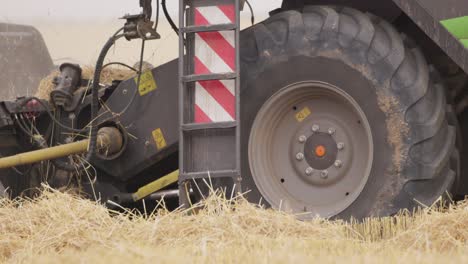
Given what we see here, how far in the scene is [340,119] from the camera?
22.8ft

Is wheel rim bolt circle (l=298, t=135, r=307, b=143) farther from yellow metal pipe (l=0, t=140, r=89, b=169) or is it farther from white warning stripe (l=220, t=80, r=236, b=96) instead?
yellow metal pipe (l=0, t=140, r=89, b=169)

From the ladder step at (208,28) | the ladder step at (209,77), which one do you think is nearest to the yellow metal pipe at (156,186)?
the ladder step at (209,77)

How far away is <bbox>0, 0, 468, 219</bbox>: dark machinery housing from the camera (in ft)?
21.9

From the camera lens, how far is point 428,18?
6645 millimetres

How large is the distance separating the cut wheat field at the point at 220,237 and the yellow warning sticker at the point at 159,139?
924 millimetres

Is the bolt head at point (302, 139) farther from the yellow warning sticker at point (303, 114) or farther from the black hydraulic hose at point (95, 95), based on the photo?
the black hydraulic hose at point (95, 95)

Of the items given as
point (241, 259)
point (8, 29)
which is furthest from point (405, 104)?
point (8, 29)

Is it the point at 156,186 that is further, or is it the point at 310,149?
the point at 156,186

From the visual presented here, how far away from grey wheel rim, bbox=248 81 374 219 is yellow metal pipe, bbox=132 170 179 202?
61 centimetres

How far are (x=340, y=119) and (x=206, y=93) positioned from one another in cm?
76

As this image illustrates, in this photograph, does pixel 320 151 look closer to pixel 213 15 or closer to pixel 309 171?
pixel 309 171

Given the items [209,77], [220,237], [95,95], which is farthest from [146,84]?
[220,237]

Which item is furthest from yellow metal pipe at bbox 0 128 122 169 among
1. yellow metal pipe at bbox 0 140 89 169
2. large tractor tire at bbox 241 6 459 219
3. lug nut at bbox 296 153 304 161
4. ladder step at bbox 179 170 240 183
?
lug nut at bbox 296 153 304 161

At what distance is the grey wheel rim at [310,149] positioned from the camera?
271 inches
